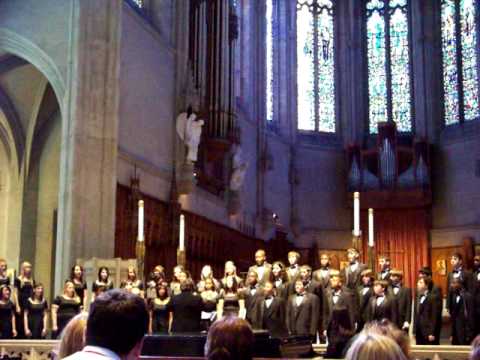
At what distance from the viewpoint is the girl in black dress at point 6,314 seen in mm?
11075

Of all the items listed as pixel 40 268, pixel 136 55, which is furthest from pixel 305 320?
pixel 40 268

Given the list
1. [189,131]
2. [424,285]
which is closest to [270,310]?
[424,285]

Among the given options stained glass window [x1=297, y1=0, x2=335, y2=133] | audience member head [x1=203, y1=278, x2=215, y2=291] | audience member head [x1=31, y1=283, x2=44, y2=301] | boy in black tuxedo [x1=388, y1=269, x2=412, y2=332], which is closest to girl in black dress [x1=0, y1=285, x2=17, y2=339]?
audience member head [x1=31, y1=283, x2=44, y2=301]

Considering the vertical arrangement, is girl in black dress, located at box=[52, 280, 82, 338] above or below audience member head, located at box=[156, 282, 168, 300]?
below

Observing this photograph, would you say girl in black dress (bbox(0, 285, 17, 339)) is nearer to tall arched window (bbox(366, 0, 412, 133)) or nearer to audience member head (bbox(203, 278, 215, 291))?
audience member head (bbox(203, 278, 215, 291))

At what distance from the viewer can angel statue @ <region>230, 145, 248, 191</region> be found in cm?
2017

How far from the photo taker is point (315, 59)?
87.9 feet

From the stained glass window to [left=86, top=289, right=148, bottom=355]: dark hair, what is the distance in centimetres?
2394

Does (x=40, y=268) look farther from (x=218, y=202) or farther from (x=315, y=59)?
(x=315, y=59)

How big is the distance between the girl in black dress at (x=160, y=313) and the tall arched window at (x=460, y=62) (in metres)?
16.1

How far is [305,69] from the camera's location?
26.6m

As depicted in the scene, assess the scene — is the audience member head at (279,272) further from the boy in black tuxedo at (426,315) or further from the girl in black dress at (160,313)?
the boy in black tuxedo at (426,315)

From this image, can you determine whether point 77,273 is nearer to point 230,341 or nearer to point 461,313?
point 461,313

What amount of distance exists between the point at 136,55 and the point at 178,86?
1945 millimetres
